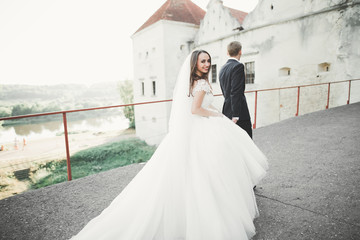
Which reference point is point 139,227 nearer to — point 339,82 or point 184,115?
point 184,115

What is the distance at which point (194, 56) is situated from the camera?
2.07m

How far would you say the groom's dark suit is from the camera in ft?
8.38

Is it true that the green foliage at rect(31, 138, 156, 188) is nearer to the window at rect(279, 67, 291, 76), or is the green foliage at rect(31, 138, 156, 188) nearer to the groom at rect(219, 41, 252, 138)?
the window at rect(279, 67, 291, 76)

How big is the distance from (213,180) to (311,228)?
44.2 inches

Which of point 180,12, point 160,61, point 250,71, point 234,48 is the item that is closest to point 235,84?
point 234,48

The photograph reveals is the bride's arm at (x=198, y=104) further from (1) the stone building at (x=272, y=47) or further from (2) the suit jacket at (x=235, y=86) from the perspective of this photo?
(1) the stone building at (x=272, y=47)

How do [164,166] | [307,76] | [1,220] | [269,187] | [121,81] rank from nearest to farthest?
[164,166]
[1,220]
[269,187]
[307,76]
[121,81]

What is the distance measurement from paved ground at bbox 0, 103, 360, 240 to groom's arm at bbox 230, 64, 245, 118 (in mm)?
1182

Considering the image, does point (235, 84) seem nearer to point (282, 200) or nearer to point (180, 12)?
point (282, 200)

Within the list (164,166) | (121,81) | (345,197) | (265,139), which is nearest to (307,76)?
(265,139)

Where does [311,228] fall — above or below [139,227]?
below

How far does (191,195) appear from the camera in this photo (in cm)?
181

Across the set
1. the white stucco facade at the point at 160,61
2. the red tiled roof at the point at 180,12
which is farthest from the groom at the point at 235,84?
the red tiled roof at the point at 180,12

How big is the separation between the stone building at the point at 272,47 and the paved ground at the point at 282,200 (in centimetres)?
604
